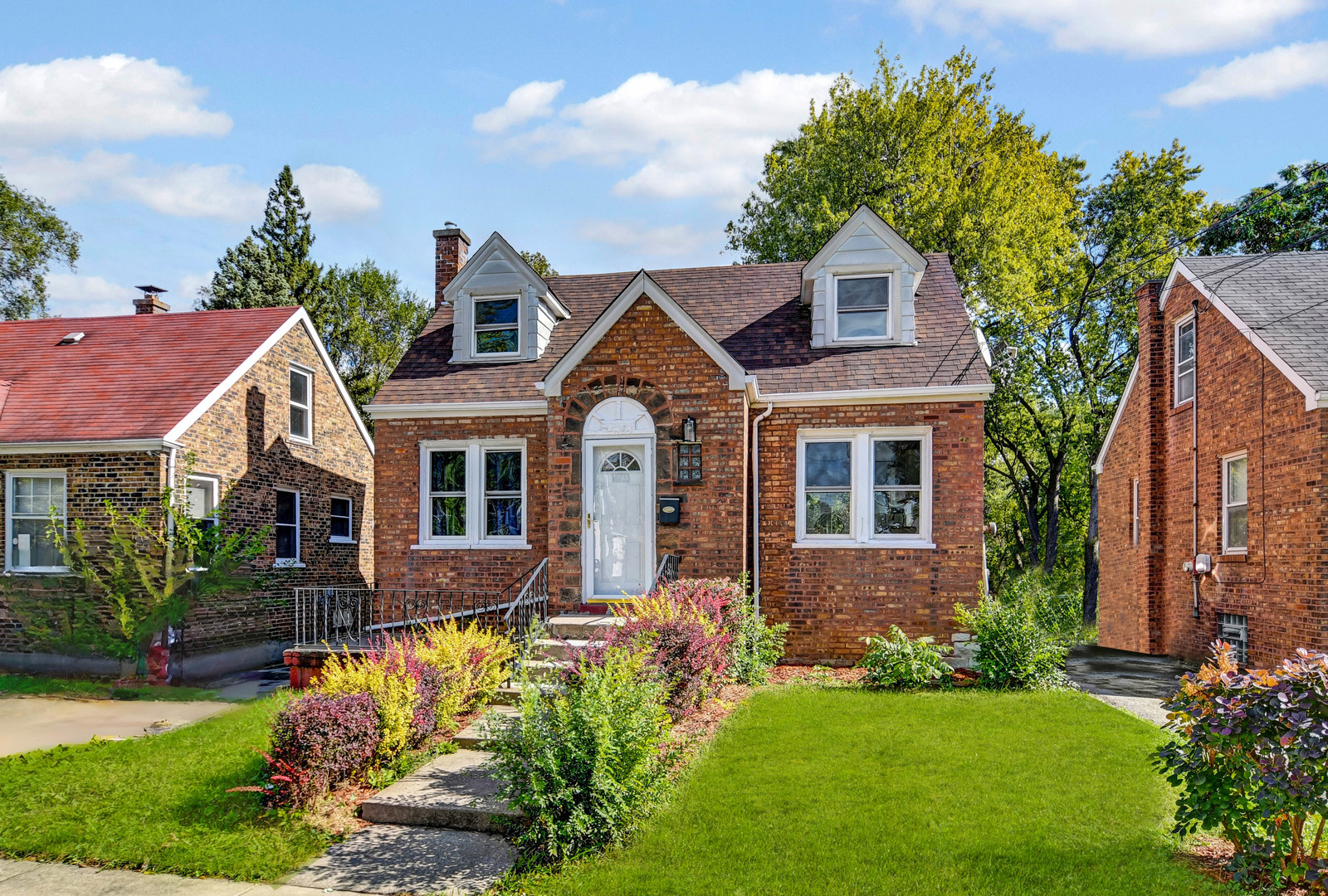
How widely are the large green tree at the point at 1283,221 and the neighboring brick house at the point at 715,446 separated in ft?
49.8

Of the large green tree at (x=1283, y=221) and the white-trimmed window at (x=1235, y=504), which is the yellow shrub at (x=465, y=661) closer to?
the white-trimmed window at (x=1235, y=504)

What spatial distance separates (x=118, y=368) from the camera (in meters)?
16.0

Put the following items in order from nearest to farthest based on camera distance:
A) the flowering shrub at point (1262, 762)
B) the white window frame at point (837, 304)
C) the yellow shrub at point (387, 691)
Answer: the flowering shrub at point (1262, 762) → the yellow shrub at point (387, 691) → the white window frame at point (837, 304)

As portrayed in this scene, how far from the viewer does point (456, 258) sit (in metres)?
17.3

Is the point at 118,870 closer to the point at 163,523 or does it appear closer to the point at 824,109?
the point at 163,523

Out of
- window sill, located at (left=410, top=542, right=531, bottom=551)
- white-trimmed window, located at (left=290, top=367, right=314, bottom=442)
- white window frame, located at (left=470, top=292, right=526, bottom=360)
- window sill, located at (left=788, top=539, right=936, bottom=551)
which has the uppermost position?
white window frame, located at (left=470, top=292, right=526, bottom=360)

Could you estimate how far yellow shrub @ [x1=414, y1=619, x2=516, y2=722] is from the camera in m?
8.37

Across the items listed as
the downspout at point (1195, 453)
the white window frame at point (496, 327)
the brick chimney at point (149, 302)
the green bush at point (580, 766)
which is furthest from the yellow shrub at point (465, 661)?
the brick chimney at point (149, 302)

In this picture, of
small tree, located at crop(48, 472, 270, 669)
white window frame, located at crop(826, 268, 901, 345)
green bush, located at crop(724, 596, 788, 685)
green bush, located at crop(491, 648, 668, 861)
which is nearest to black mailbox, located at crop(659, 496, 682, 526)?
green bush, located at crop(724, 596, 788, 685)

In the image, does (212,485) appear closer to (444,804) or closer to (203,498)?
(203,498)

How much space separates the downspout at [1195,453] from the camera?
14244mm

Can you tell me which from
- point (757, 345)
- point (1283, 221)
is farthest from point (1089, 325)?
point (757, 345)

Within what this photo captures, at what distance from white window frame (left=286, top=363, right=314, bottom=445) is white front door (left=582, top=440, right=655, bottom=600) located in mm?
8096

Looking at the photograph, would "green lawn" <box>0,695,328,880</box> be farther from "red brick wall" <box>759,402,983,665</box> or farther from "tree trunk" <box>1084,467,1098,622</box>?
"tree trunk" <box>1084,467,1098,622</box>
